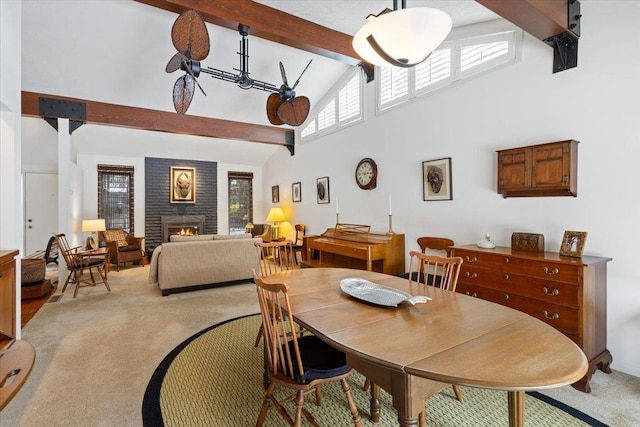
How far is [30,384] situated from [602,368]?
4215 millimetres

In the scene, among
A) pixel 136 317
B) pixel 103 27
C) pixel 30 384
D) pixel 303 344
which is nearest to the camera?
pixel 303 344

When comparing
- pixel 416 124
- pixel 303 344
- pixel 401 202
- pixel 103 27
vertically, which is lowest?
pixel 303 344

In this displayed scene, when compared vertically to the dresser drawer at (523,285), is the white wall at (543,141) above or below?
above

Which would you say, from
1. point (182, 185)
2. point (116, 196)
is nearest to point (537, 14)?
point (182, 185)

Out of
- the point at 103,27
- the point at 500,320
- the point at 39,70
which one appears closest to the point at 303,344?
the point at 500,320

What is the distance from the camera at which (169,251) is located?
14.4 ft

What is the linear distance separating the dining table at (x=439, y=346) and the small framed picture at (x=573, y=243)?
49.0 inches

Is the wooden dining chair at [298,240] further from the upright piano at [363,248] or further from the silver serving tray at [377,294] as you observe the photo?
the silver serving tray at [377,294]

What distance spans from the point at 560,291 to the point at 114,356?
355cm

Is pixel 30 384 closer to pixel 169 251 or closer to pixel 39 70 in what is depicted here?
pixel 169 251

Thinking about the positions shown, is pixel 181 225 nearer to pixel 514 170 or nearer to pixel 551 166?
pixel 514 170

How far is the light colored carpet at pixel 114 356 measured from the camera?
1.95 metres

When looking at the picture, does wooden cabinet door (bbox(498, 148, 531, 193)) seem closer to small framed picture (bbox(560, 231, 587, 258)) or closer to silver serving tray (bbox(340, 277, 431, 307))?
small framed picture (bbox(560, 231, 587, 258))

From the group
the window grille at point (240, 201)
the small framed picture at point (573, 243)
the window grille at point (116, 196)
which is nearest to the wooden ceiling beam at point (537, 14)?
the small framed picture at point (573, 243)
